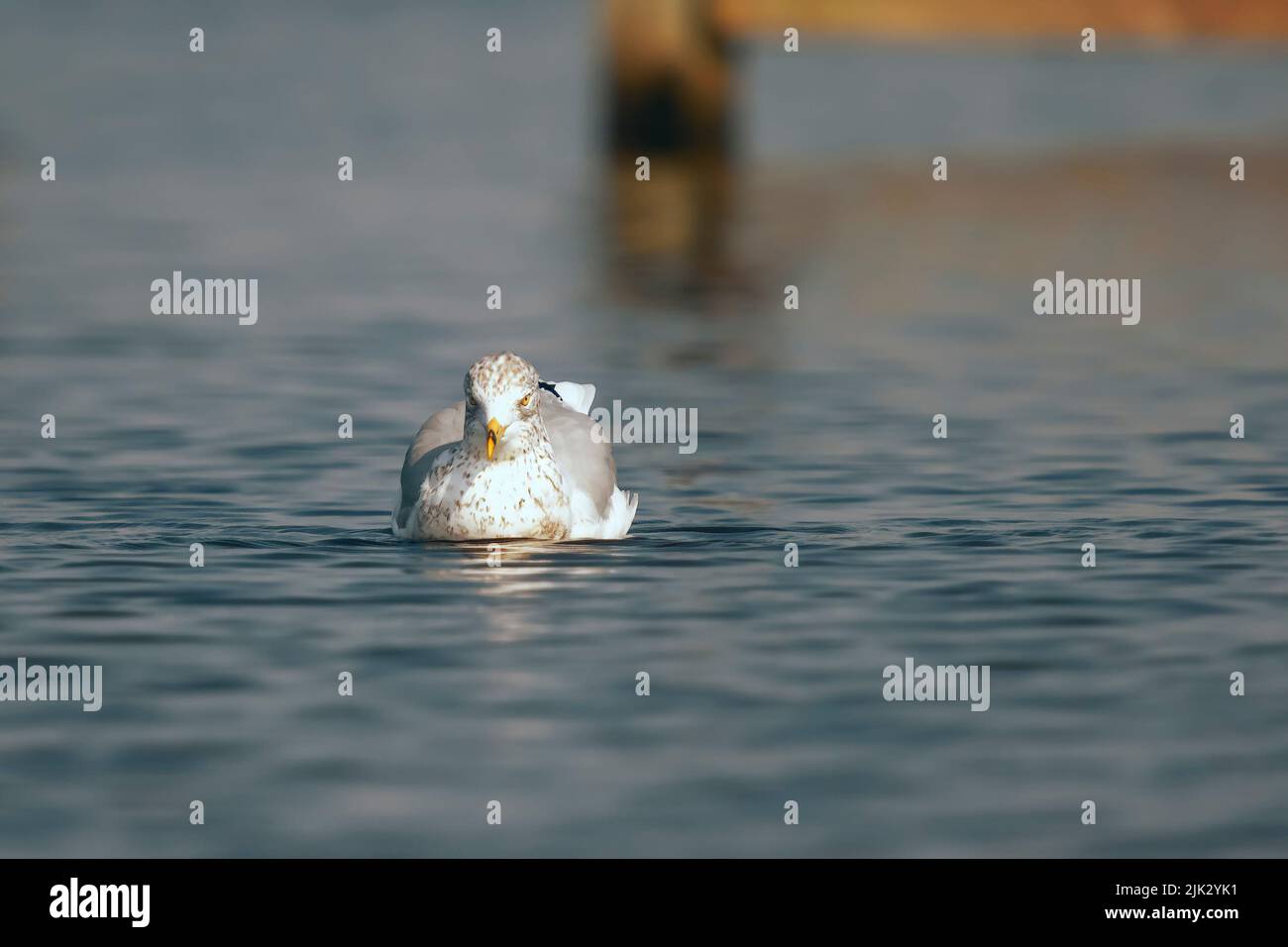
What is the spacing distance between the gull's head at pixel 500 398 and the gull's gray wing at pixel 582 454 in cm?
40

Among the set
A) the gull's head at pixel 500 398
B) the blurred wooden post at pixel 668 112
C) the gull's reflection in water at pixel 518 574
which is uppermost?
the blurred wooden post at pixel 668 112

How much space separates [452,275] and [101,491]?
9896 millimetres

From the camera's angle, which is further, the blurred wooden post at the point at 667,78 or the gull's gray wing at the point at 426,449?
the blurred wooden post at the point at 667,78

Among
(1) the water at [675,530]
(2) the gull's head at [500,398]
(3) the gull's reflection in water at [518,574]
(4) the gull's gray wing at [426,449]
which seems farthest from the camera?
(4) the gull's gray wing at [426,449]

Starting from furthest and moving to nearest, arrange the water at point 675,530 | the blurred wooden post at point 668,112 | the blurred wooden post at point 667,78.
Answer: the blurred wooden post at point 667,78 → the blurred wooden post at point 668,112 → the water at point 675,530

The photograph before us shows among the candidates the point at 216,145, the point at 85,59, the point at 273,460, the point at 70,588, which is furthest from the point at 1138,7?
the point at 85,59

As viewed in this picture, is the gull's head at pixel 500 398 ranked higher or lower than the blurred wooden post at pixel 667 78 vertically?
lower

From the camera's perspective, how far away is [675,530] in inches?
521

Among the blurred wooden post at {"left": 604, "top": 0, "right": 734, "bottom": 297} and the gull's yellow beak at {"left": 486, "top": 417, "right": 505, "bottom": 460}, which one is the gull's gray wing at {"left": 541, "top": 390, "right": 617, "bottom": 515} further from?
the blurred wooden post at {"left": 604, "top": 0, "right": 734, "bottom": 297}

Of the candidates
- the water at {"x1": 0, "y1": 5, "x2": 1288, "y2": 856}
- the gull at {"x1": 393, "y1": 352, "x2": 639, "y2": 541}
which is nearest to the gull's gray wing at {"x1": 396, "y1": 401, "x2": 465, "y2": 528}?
the gull at {"x1": 393, "y1": 352, "x2": 639, "y2": 541}

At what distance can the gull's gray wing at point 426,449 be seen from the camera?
13.0 metres

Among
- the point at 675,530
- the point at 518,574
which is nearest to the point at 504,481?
the point at 518,574

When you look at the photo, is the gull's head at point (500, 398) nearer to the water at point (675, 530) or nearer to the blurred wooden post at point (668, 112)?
the water at point (675, 530)

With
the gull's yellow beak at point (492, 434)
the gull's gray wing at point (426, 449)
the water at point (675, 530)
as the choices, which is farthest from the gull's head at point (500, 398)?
the water at point (675, 530)
